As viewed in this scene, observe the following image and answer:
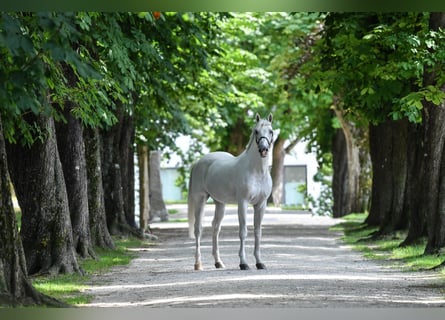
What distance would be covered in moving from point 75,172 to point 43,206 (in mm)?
1888

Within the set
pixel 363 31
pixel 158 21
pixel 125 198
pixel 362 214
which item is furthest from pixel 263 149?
pixel 362 214

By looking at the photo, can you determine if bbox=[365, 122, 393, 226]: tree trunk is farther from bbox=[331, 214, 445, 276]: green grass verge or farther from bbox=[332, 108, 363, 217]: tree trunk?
bbox=[332, 108, 363, 217]: tree trunk

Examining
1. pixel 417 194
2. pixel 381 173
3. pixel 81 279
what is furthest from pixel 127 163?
pixel 81 279

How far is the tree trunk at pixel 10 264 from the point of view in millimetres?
12688

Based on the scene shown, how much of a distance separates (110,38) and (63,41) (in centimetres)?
502

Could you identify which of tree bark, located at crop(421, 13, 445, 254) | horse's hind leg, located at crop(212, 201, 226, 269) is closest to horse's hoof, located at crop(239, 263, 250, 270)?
horse's hind leg, located at crop(212, 201, 226, 269)

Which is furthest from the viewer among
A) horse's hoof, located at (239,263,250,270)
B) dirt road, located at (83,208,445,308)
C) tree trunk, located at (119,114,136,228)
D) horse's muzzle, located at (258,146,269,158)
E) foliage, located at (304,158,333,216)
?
foliage, located at (304,158,333,216)

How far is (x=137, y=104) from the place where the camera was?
24.9 m

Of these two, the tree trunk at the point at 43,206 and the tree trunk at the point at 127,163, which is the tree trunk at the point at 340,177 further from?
the tree trunk at the point at 43,206

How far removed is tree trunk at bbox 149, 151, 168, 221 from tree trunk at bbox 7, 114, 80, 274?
17910mm

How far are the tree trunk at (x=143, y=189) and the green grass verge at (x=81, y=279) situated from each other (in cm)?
612

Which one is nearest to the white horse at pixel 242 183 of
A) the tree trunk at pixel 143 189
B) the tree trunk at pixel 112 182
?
the tree trunk at pixel 112 182

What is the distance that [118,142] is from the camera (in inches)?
997

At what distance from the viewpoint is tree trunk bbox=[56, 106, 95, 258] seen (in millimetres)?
18500
